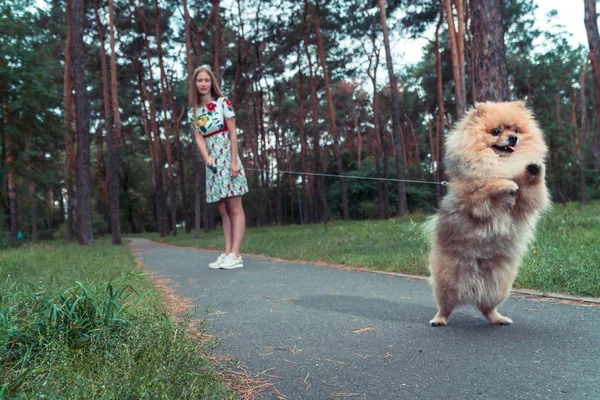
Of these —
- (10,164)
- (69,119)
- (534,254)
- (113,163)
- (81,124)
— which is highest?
(69,119)

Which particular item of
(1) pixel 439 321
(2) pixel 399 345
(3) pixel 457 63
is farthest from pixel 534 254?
(3) pixel 457 63

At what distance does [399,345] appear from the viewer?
9.30 feet

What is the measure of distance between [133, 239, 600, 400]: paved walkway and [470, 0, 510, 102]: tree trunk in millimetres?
4684

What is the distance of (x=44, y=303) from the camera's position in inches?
98.3

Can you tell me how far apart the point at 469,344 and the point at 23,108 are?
680 inches

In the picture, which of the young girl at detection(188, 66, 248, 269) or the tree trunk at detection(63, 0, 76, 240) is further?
the tree trunk at detection(63, 0, 76, 240)

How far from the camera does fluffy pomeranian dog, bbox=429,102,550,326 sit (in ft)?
9.61

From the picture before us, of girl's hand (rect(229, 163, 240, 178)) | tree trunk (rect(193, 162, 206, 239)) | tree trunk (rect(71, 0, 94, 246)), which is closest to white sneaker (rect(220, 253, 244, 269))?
girl's hand (rect(229, 163, 240, 178))

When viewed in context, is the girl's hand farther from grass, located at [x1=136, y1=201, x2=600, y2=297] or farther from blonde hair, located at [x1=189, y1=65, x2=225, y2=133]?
grass, located at [x1=136, y1=201, x2=600, y2=297]

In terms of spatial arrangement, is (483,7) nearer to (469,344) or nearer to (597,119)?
(469,344)

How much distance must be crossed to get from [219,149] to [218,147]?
0.12ft

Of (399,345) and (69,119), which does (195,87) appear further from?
(69,119)

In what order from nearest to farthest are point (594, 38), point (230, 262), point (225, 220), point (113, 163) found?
point (230, 262) → point (225, 220) → point (594, 38) → point (113, 163)

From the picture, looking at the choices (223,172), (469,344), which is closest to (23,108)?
(223,172)
